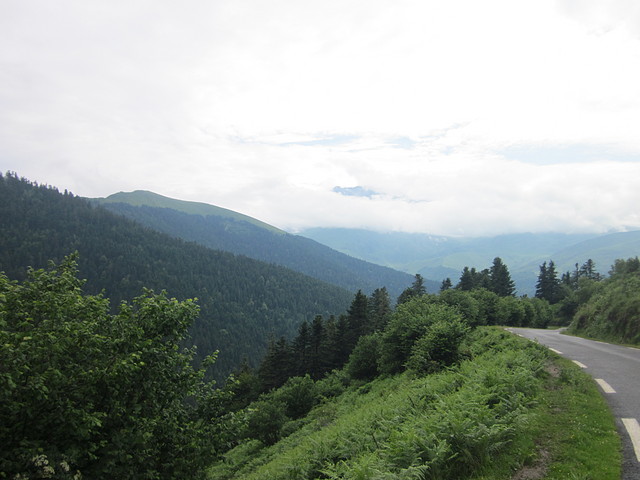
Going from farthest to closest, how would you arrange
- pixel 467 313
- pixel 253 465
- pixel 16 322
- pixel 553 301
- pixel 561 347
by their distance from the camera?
1. pixel 553 301
2. pixel 467 313
3. pixel 253 465
4. pixel 561 347
5. pixel 16 322

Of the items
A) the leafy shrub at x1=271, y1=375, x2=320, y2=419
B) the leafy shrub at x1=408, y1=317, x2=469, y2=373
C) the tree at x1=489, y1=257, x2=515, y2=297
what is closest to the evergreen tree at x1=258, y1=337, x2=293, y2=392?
the leafy shrub at x1=271, y1=375, x2=320, y2=419

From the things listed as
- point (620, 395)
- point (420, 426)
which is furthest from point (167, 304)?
point (620, 395)

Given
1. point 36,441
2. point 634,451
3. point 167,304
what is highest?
point 167,304

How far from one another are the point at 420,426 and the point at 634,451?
14.2 feet

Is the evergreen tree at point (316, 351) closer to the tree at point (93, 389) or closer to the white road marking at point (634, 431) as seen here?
the tree at point (93, 389)

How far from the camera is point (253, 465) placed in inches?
1057

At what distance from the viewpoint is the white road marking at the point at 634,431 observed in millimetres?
7479

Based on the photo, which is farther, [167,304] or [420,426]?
[167,304]

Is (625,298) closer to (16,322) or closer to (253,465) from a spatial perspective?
(253,465)

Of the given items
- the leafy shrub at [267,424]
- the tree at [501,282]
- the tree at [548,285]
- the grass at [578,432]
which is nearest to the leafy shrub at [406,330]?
the leafy shrub at [267,424]

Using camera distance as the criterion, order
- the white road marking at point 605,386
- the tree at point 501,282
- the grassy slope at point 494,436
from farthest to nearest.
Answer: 1. the tree at point 501,282
2. the white road marking at point 605,386
3. the grassy slope at point 494,436

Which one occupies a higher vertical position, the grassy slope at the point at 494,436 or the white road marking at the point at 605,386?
the white road marking at the point at 605,386

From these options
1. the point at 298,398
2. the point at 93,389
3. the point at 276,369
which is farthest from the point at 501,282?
the point at 93,389

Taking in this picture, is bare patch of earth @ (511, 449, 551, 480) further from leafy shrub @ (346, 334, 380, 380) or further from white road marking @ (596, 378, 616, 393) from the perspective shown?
leafy shrub @ (346, 334, 380, 380)
